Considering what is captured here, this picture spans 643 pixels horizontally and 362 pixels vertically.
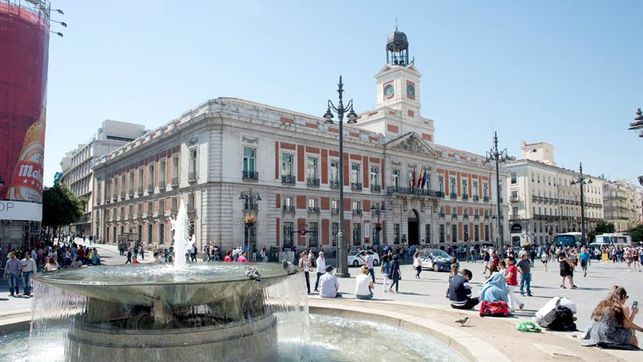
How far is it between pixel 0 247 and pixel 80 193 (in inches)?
1834

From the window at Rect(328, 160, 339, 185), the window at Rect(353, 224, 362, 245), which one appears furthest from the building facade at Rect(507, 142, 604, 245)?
the window at Rect(328, 160, 339, 185)

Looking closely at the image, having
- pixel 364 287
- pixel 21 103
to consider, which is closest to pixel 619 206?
pixel 364 287

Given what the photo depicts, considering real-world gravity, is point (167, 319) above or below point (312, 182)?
below

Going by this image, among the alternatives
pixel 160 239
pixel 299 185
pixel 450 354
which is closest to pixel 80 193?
pixel 160 239

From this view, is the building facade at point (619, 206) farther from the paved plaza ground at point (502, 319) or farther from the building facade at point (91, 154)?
the building facade at point (91, 154)

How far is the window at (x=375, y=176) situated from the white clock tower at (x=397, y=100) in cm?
368

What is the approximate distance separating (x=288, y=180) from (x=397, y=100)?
17.3m

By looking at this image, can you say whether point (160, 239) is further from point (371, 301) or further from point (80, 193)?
point (80, 193)

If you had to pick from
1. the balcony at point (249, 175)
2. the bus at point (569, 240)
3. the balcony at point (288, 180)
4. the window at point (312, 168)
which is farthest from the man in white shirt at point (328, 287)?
the bus at point (569, 240)

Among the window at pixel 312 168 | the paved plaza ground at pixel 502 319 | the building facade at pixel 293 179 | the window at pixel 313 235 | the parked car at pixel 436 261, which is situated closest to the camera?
the paved plaza ground at pixel 502 319

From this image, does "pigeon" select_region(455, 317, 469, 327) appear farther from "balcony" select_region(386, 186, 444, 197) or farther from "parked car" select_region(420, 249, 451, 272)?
"balcony" select_region(386, 186, 444, 197)

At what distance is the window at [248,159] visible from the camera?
108 feet

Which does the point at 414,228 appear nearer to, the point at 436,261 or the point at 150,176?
the point at 436,261

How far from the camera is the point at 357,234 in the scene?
1554 inches
